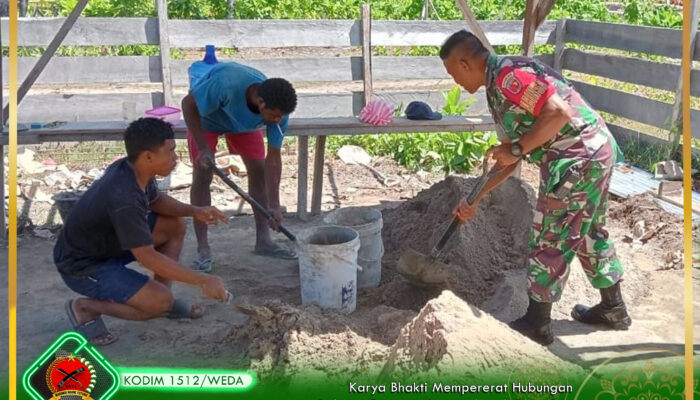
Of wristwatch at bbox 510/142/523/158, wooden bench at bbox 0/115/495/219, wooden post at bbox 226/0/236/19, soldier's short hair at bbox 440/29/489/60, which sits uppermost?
wooden post at bbox 226/0/236/19

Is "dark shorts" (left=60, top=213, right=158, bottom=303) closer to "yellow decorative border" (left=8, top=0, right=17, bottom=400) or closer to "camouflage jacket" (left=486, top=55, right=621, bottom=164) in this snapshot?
"yellow decorative border" (left=8, top=0, right=17, bottom=400)

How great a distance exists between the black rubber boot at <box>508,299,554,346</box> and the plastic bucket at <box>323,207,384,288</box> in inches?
47.3

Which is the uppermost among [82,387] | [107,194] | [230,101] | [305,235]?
[230,101]

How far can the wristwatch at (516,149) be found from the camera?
3.58 m

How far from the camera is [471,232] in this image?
16.6 feet

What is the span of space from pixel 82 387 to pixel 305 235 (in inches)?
63.0

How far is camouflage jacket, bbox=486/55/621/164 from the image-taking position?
3.49 m

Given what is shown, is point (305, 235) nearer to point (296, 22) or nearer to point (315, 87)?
point (296, 22)

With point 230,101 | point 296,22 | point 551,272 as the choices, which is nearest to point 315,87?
point 296,22

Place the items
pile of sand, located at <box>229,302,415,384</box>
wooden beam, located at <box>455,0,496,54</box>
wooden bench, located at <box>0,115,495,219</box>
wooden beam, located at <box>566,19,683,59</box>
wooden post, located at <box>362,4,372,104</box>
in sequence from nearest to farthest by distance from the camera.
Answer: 1. pile of sand, located at <box>229,302,415,384</box>
2. wooden bench, located at <box>0,115,495,219</box>
3. wooden beam, located at <box>455,0,496,54</box>
4. wooden beam, located at <box>566,19,683,59</box>
5. wooden post, located at <box>362,4,372,104</box>

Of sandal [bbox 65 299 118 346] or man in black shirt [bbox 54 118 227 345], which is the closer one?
man in black shirt [bbox 54 118 227 345]

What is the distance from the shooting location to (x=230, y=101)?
16.2ft

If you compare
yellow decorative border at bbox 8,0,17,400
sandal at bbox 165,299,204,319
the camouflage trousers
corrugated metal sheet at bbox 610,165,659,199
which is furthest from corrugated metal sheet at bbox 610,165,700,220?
yellow decorative border at bbox 8,0,17,400

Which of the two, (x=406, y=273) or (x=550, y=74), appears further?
(x=406, y=273)
